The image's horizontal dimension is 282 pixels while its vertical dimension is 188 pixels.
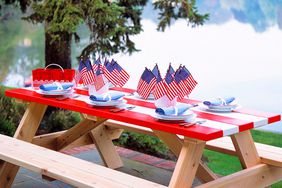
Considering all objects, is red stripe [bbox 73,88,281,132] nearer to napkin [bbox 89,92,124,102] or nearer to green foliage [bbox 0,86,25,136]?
napkin [bbox 89,92,124,102]

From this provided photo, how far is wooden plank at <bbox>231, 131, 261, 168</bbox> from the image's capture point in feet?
9.07

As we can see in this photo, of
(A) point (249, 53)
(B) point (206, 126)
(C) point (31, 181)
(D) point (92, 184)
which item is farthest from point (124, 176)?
(A) point (249, 53)

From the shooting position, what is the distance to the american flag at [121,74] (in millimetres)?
3137

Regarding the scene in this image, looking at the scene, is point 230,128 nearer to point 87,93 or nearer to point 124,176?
point 124,176

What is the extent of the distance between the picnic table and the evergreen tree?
154cm

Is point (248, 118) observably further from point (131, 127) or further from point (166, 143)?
point (131, 127)

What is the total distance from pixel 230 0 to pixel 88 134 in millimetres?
5929

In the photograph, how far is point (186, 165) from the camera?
2361mm

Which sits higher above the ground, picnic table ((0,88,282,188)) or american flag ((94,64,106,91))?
american flag ((94,64,106,91))

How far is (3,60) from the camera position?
11367 mm

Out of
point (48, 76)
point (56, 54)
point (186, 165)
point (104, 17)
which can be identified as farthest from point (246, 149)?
point (56, 54)

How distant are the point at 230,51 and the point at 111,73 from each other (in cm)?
560

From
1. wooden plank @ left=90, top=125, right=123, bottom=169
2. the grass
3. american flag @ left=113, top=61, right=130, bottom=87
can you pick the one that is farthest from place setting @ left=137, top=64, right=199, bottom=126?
the grass

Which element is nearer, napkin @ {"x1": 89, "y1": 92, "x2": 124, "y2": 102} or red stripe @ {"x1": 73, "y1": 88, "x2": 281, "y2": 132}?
red stripe @ {"x1": 73, "y1": 88, "x2": 281, "y2": 132}
